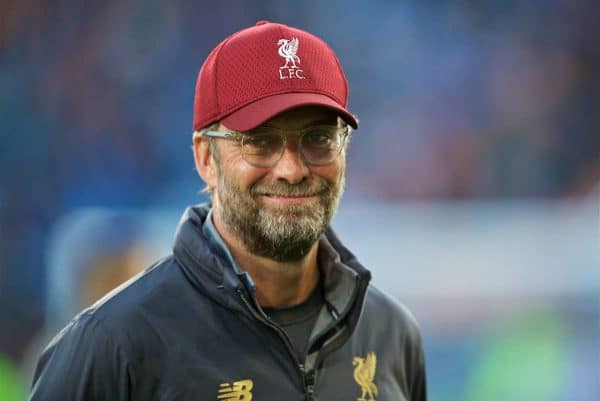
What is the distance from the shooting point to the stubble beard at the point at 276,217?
175 cm

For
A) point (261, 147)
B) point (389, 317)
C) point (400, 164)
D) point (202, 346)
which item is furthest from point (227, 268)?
point (400, 164)

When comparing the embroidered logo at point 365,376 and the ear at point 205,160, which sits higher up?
the ear at point 205,160

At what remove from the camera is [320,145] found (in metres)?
1.79

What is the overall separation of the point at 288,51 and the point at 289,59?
0.02m

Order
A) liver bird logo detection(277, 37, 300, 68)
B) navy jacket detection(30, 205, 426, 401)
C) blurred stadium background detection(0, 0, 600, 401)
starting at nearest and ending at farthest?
navy jacket detection(30, 205, 426, 401) → liver bird logo detection(277, 37, 300, 68) → blurred stadium background detection(0, 0, 600, 401)

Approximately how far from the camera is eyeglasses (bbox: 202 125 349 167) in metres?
1.76

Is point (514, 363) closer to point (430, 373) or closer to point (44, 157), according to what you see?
point (430, 373)

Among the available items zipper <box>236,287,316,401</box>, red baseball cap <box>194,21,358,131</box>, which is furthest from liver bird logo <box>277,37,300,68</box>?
zipper <box>236,287,316,401</box>

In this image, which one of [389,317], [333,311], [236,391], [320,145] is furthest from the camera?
[389,317]

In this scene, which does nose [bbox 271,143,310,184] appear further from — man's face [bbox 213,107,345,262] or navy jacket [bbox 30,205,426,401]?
navy jacket [bbox 30,205,426,401]

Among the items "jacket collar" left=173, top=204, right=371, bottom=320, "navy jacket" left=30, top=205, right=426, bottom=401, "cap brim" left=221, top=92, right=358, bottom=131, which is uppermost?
"cap brim" left=221, top=92, right=358, bottom=131

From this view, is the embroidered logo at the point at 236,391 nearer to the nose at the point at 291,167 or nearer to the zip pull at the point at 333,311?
the zip pull at the point at 333,311

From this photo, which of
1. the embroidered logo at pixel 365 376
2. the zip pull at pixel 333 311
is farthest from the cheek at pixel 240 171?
the embroidered logo at pixel 365 376

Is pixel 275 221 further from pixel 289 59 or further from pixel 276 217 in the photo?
pixel 289 59
